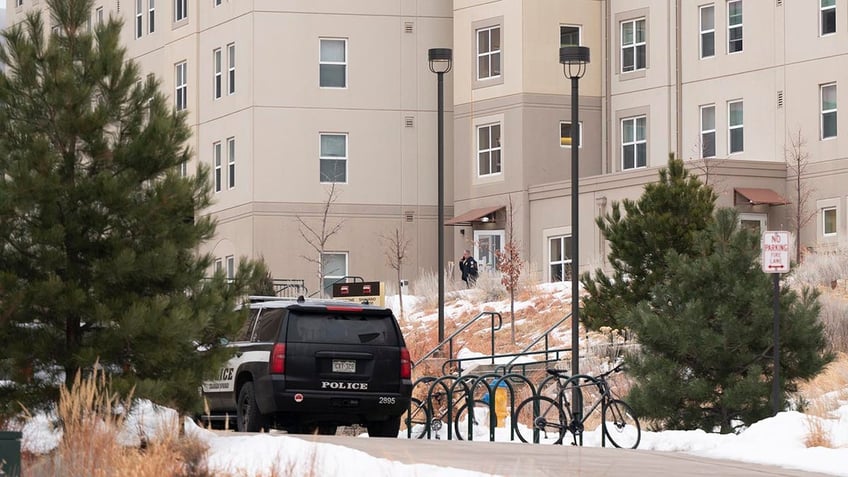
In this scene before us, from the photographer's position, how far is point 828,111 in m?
47.7

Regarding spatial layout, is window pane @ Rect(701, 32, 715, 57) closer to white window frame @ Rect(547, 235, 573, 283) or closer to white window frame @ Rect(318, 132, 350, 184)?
white window frame @ Rect(547, 235, 573, 283)

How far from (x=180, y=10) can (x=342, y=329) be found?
40.7 m

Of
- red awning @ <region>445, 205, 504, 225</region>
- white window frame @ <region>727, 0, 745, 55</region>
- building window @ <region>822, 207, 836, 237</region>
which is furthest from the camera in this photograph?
red awning @ <region>445, 205, 504, 225</region>

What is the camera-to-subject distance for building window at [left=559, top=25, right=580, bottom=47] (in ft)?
177

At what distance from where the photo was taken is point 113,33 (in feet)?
60.1

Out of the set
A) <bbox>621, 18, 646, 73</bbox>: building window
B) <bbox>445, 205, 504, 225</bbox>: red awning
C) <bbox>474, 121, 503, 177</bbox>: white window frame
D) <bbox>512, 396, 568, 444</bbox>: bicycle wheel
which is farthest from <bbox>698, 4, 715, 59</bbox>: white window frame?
<bbox>512, 396, 568, 444</bbox>: bicycle wheel

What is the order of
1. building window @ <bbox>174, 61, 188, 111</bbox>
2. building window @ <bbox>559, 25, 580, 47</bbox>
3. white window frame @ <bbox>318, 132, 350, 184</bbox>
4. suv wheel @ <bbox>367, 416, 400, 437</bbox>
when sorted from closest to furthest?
suv wheel @ <bbox>367, 416, 400, 437</bbox> < building window @ <bbox>559, 25, 580, 47</bbox> < white window frame @ <bbox>318, 132, 350, 184</bbox> < building window @ <bbox>174, 61, 188, 111</bbox>

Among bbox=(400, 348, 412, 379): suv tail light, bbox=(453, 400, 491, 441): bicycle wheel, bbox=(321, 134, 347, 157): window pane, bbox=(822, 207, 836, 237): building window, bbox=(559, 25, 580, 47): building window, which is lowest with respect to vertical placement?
bbox=(453, 400, 491, 441): bicycle wheel

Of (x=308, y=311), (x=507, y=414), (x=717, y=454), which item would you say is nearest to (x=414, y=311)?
(x=507, y=414)

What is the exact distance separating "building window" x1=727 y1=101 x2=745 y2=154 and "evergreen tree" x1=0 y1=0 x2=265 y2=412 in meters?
34.0

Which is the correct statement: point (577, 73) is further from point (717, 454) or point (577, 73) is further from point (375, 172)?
point (375, 172)

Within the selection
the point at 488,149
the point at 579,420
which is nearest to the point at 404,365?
the point at 579,420

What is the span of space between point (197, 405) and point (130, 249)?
5.50 ft

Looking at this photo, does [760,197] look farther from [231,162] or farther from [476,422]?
[476,422]
